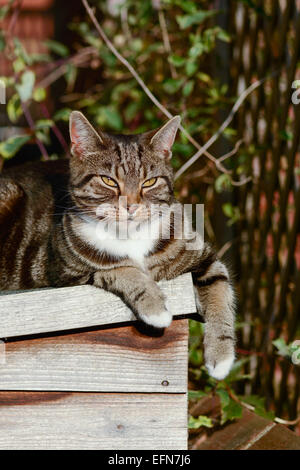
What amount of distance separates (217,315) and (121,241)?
36cm

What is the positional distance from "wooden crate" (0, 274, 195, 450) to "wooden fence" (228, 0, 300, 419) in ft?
3.67

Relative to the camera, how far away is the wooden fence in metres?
2.39

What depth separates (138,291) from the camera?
145 cm

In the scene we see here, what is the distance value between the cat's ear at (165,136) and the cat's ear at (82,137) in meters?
0.17

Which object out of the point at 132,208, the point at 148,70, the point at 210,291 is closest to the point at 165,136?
the point at 132,208

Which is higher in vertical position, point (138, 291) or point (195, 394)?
point (138, 291)

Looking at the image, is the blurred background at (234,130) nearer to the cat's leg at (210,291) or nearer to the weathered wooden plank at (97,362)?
the cat's leg at (210,291)

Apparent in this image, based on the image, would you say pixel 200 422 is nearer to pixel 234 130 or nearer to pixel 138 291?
pixel 138 291

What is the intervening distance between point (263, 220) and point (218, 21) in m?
1.08

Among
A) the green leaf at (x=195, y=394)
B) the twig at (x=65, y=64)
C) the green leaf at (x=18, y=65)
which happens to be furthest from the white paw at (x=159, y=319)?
the twig at (x=65, y=64)

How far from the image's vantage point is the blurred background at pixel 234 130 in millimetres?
2398

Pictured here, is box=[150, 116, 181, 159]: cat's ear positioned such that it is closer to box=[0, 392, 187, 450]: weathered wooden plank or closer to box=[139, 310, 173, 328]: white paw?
box=[139, 310, 173, 328]: white paw

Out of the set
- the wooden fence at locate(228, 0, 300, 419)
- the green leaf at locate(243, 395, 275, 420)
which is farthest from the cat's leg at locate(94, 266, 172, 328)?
the wooden fence at locate(228, 0, 300, 419)
